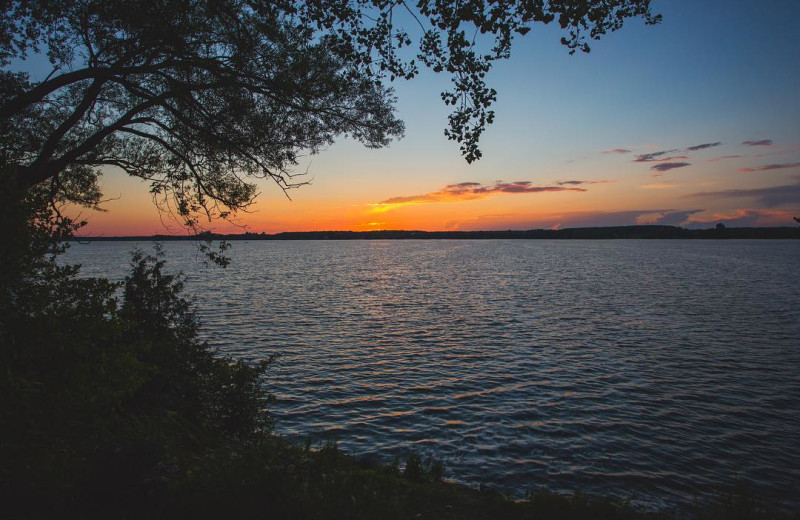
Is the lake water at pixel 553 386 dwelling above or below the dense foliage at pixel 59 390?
below

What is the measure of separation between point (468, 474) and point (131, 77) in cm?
1612

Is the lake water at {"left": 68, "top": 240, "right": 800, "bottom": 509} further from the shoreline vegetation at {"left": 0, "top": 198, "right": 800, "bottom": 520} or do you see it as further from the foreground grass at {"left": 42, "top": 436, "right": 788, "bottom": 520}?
the shoreline vegetation at {"left": 0, "top": 198, "right": 800, "bottom": 520}

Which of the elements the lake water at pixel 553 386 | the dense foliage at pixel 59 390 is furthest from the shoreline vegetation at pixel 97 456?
the lake water at pixel 553 386

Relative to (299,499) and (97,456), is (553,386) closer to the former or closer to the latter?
(299,499)

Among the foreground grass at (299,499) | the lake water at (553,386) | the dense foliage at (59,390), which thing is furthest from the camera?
the lake water at (553,386)

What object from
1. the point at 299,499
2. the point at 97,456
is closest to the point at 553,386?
the point at 299,499

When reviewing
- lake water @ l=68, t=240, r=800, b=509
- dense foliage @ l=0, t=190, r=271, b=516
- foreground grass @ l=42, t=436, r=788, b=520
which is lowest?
lake water @ l=68, t=240, r=800, b=509

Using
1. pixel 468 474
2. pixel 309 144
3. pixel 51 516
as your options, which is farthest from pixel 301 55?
pixel 468 474

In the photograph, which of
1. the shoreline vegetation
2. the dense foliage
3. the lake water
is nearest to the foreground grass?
the shoreline vegetation

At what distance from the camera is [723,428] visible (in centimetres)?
1619

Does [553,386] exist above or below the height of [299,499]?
below

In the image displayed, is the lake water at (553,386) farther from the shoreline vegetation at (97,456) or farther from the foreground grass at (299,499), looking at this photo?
the shoreline vegetation at (97,456)

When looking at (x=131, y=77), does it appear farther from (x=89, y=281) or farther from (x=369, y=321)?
(x=369, y=321)

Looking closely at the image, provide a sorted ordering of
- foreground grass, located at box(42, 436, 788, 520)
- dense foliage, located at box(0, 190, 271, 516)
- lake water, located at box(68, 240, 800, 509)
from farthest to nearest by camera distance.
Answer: lake water, located at box(68, 240, 800, 509)
foreground grass, located at box(42, 436, 788, 520)
dense foliage, located at box(0, 190, 271, 516)
